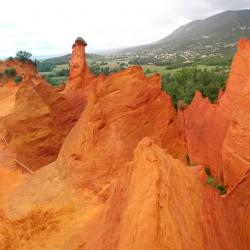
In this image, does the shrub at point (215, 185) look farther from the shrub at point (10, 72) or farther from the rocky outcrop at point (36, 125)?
the shrub at point (10, 72)

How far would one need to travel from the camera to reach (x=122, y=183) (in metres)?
7.70

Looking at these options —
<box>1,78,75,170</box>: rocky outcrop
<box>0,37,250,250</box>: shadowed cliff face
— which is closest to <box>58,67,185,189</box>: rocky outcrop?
<box>0,37,250,250</box>: shadowed cliff face

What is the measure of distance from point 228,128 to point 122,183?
10181 millimetres

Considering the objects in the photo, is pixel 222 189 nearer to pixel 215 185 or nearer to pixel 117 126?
pixel 215 185

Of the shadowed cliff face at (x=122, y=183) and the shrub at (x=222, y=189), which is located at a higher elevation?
the shadowed cliff face at (x=122, y=183)

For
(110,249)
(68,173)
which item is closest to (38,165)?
(68,173)

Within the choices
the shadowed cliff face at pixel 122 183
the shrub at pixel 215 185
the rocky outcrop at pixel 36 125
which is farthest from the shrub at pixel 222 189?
the rocky outcrop at pixel 36 125

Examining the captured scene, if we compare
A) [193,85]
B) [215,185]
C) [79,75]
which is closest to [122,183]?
[215,185]

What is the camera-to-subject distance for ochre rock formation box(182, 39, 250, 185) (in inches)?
547

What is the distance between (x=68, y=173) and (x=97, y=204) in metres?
1.67

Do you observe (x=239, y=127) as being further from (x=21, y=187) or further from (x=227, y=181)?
(x=21, y=187)

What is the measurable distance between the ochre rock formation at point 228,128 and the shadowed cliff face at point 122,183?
0.07 m

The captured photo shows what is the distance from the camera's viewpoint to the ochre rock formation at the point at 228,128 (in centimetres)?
1389

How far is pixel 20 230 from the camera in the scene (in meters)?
9.84
